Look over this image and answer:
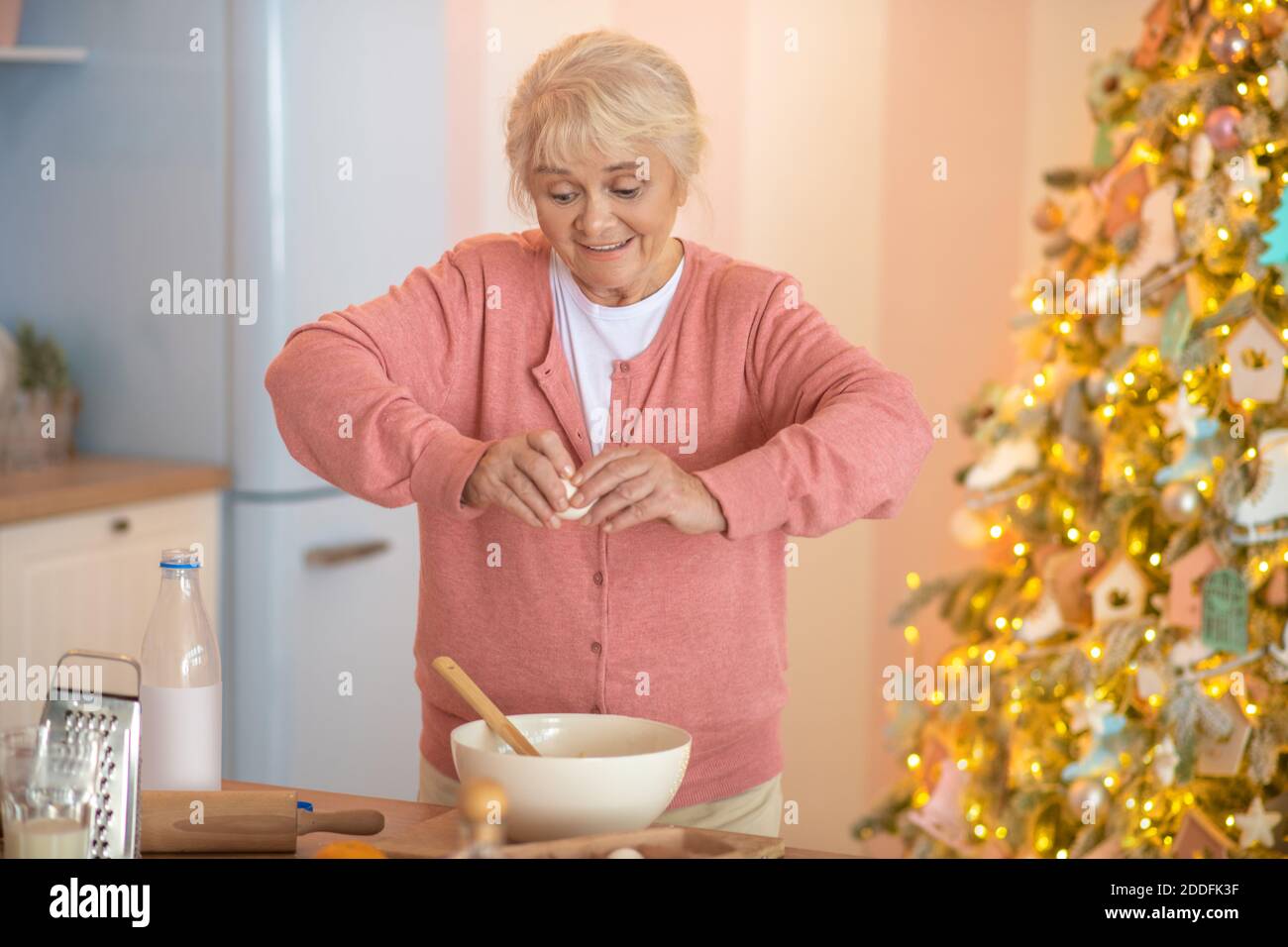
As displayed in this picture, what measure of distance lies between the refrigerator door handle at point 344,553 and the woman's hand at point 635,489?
1710 mm

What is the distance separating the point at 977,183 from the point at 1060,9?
1.28 ft

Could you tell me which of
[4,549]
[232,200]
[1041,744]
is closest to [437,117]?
[232,200]

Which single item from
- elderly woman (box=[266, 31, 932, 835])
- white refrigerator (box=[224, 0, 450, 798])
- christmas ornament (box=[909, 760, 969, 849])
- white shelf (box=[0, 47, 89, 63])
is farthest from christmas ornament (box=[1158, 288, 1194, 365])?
white shelf (box=[0, 47, 89, 63])

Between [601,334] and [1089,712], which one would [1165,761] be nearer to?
[1089,712]

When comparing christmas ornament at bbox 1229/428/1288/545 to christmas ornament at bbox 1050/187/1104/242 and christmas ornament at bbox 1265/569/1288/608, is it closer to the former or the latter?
christmas ornament at bbox 1265/569/1288/608

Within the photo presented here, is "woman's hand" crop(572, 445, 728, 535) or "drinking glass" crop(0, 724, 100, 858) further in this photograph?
"woman's hand" crop(572, 445, 728, 535)

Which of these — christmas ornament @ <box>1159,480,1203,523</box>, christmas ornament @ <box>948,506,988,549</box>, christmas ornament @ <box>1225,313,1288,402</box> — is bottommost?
christmas ornament @ <box>948,506,988,549</box>

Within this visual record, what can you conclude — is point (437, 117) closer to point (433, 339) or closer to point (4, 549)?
point (4, 549)

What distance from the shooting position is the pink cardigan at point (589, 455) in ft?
4.77

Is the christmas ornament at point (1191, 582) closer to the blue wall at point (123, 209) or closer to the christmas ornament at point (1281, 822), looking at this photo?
the christmas ornament at point (1281, 822)

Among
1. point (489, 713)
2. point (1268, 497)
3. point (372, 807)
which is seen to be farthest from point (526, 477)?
point (1268, 497)

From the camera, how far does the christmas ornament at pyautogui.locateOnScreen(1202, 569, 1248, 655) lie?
2.40m

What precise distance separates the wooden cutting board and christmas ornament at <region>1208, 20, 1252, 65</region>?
68.4 inches
